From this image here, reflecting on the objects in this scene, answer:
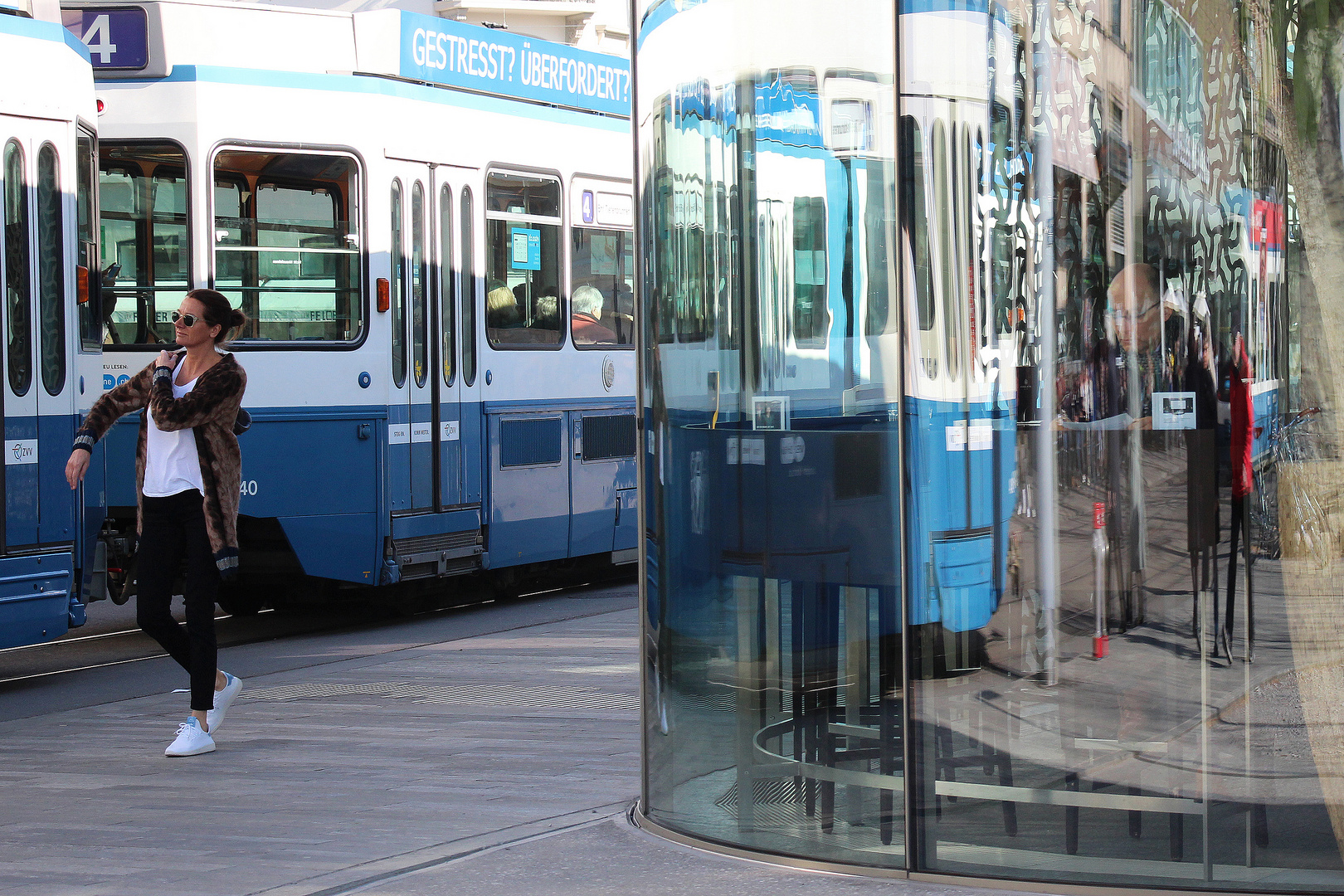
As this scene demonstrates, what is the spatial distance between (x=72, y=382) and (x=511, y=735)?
3355mm

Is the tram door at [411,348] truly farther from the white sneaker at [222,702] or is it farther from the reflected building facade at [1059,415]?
the reflected building facade at [1059,415]

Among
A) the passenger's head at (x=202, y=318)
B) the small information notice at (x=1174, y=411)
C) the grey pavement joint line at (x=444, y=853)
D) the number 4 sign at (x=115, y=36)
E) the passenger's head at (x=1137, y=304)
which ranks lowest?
the grey pavement joint line at (x=444, y=853)

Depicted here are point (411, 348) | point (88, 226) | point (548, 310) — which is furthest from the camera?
point (548, 310)

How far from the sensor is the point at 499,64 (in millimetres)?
11688

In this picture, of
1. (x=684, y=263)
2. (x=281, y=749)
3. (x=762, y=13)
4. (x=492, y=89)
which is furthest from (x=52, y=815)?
(x=492, y=89)

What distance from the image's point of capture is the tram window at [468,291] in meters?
11.3

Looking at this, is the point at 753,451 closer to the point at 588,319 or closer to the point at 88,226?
the point at 88,226

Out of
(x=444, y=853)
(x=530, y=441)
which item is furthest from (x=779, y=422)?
(x=530, y=441)

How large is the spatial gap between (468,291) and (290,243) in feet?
4.37

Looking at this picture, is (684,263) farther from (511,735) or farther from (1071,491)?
(511,735)

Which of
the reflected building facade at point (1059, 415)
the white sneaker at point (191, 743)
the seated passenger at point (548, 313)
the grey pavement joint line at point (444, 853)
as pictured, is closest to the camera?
the reflected building facade at point (1059, 415)

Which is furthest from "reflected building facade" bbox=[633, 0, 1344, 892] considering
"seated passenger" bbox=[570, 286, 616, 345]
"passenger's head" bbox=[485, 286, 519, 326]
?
"seated passenger" bbox=[570, 286, 616, 345]

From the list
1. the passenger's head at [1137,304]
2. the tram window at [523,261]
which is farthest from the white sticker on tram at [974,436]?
the tram window at [523,261]

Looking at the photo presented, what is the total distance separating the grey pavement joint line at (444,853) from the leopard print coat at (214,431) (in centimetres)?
202
